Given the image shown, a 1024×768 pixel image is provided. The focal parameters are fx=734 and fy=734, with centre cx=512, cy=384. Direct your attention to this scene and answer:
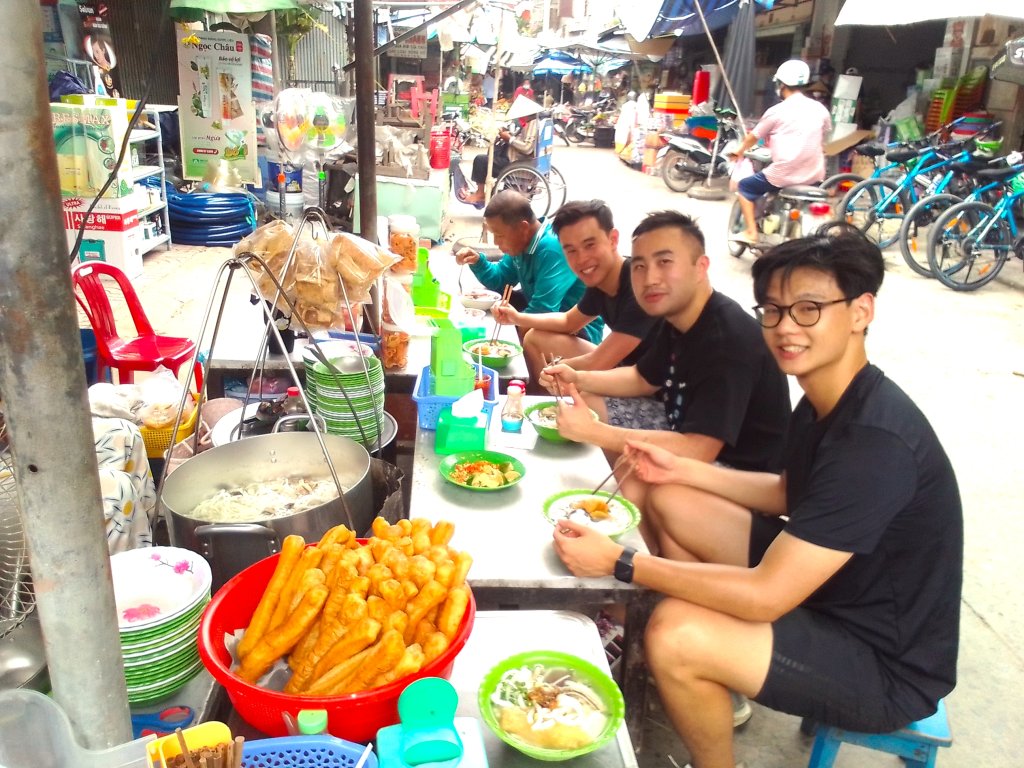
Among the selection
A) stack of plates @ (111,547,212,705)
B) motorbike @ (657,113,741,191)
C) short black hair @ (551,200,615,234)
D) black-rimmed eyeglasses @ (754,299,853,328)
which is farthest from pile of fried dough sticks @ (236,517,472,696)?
motorbike @ (657,113,741,191)

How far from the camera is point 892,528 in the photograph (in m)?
1.86

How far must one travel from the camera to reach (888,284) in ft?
26.9

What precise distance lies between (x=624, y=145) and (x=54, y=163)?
19.1 m

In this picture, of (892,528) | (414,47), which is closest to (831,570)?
(892,528)

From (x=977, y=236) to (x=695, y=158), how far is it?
265 inches

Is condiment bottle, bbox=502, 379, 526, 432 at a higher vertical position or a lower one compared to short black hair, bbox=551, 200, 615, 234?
lower

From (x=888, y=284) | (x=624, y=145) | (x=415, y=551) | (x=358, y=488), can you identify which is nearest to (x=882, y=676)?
(x=415, y=551)

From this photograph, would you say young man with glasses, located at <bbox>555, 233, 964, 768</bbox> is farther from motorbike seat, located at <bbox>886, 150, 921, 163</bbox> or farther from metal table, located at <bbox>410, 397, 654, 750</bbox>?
motorbike seat, located at <bbox>886, 150, 921, 163</bbox>

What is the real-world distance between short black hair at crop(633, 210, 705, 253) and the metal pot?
1.43 meters

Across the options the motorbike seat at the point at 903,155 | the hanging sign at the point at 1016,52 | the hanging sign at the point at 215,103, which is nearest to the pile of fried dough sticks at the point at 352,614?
the hanging sign at the point at 215,103

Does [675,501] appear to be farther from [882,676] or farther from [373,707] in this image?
[373,707]

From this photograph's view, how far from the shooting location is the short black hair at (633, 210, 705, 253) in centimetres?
284

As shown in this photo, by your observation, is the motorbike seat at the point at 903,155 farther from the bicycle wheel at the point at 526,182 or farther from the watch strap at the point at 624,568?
the watch strap at the point at 624,568

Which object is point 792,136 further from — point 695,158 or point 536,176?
point 695,158
